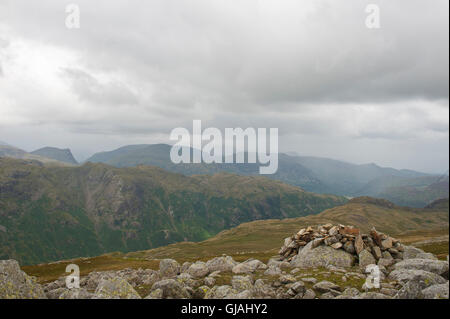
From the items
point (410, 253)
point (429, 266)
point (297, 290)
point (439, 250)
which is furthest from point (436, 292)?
point (439, 250)

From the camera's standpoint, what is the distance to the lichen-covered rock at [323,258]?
1436 inches

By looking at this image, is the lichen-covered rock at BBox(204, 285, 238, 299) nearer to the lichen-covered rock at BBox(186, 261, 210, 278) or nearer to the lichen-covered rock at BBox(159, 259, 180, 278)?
the lichen-covered rock at BBox(186, 261, 210, 278)

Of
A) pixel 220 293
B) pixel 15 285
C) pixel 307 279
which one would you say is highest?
pixel 15 285

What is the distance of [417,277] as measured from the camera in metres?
24.5

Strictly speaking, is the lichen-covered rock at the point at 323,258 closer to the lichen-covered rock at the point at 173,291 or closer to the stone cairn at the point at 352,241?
the stone cairn at the point at 352,241

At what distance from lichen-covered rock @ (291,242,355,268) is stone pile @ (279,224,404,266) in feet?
3.32

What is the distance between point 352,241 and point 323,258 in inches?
236

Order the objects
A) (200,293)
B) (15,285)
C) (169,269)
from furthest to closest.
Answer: (169,269) < (200,293) < (15,285)

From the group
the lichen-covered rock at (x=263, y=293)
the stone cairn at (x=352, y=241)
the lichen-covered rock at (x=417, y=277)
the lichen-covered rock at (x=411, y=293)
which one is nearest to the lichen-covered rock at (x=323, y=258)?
the stone cairn at (x=352, y=241)

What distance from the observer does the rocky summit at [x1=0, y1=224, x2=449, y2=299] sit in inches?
840

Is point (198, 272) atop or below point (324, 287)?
below

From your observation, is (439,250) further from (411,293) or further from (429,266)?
(411,293)
